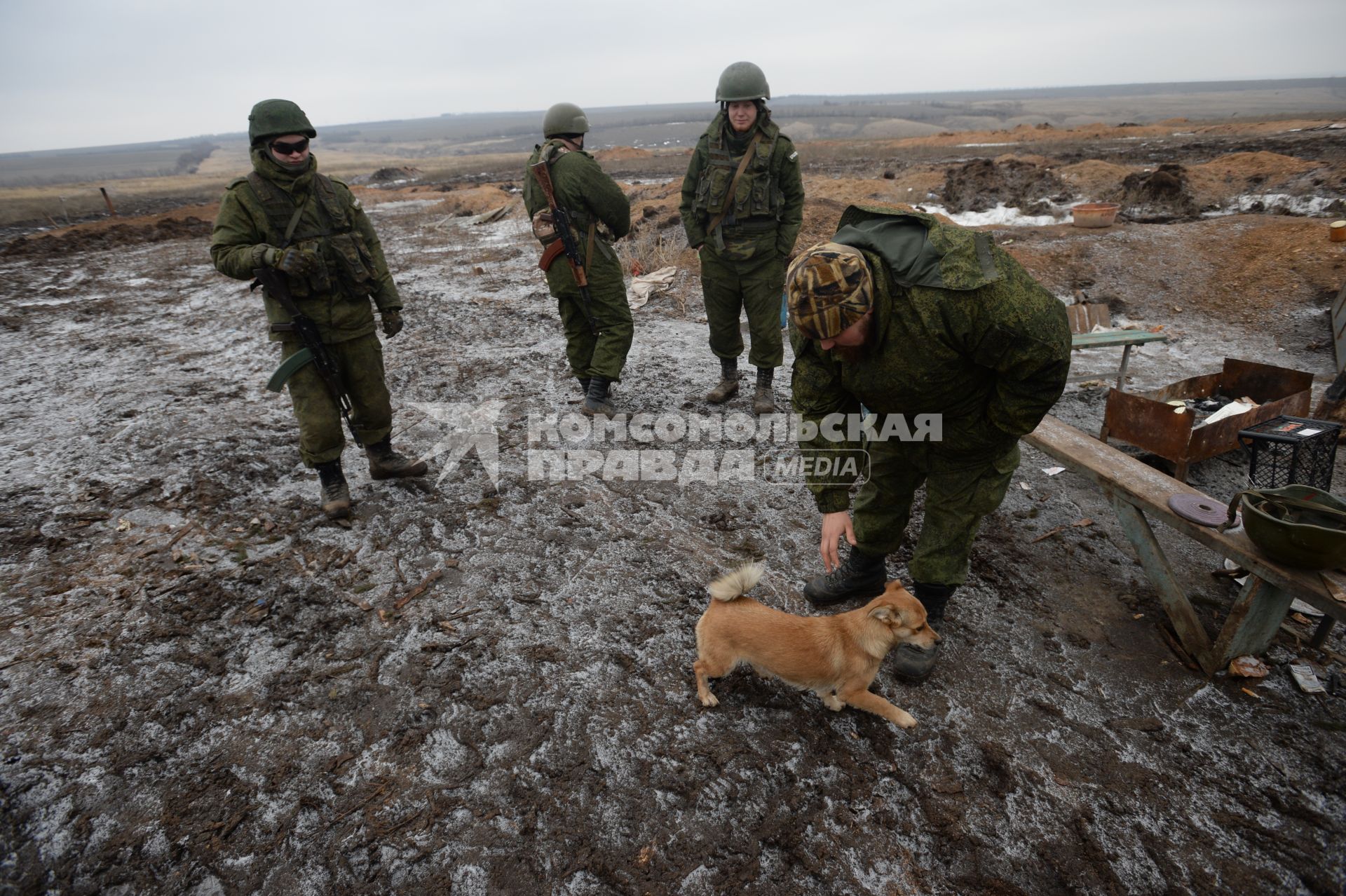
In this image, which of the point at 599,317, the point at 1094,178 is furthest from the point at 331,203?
the point at 1094,178

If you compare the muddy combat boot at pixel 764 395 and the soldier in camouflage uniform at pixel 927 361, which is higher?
the soldier in camouflage uniform at pixel 927 361

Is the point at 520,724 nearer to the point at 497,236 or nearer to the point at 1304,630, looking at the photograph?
the point at 1304,630

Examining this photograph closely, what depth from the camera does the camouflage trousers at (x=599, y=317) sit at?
5.11 m

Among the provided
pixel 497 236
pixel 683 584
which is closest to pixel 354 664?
pixel 683 584

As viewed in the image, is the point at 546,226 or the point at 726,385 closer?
the point at 546,226

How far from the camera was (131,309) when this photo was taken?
8.97 meters

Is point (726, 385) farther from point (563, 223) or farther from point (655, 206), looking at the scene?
point (655, 206)

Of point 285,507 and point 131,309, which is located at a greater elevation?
point 131,309

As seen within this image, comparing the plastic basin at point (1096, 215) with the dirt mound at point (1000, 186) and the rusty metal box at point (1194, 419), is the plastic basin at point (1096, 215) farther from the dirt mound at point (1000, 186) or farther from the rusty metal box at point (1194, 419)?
the rusty metal box at point (1194, 419)

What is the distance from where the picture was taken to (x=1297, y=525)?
7.29ft

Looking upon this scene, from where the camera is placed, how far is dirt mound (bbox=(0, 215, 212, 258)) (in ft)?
44.6

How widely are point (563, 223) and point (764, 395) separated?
7.29 ft

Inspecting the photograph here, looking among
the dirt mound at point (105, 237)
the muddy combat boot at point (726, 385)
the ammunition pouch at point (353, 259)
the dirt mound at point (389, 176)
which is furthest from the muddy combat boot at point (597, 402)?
the dirt mound at point (389, 176)

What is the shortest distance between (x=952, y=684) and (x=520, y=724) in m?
1.96
